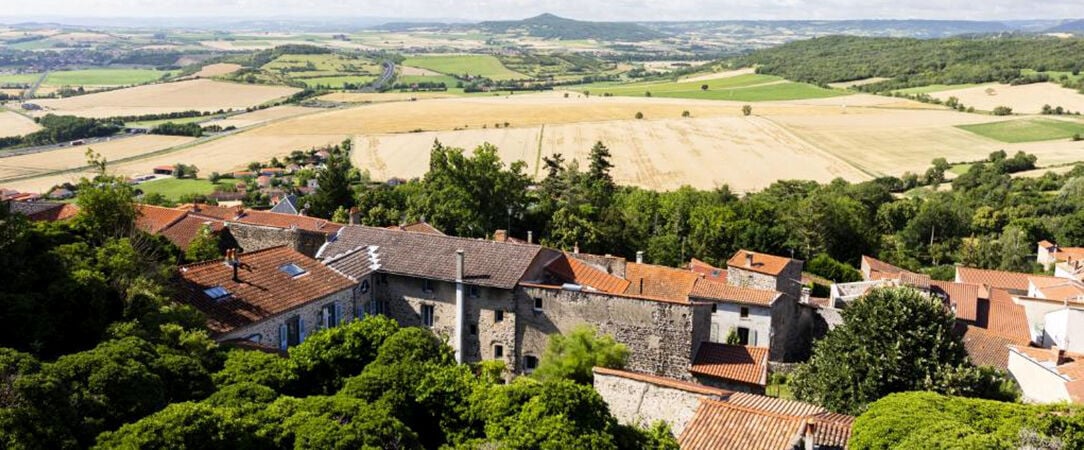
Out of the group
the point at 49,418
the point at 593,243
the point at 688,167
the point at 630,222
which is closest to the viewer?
the point at 49,418

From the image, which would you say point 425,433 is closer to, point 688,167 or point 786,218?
point 786,218

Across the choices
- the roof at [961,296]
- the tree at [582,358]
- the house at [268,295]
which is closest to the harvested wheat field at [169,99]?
the house at [268,295]

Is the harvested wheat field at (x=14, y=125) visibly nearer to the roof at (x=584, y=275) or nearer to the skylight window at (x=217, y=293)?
the skylight window at (x=217, y=293)

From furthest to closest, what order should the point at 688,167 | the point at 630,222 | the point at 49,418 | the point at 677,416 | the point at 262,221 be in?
the point at 688,167 → the point at 630,222 → the point at 262,221 → the point at 677,416 → the point at 49,418

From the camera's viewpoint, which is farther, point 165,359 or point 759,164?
point 759,164

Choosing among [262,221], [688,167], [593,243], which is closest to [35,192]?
→ [262,221]

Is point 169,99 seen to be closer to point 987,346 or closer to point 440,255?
point 440,255
